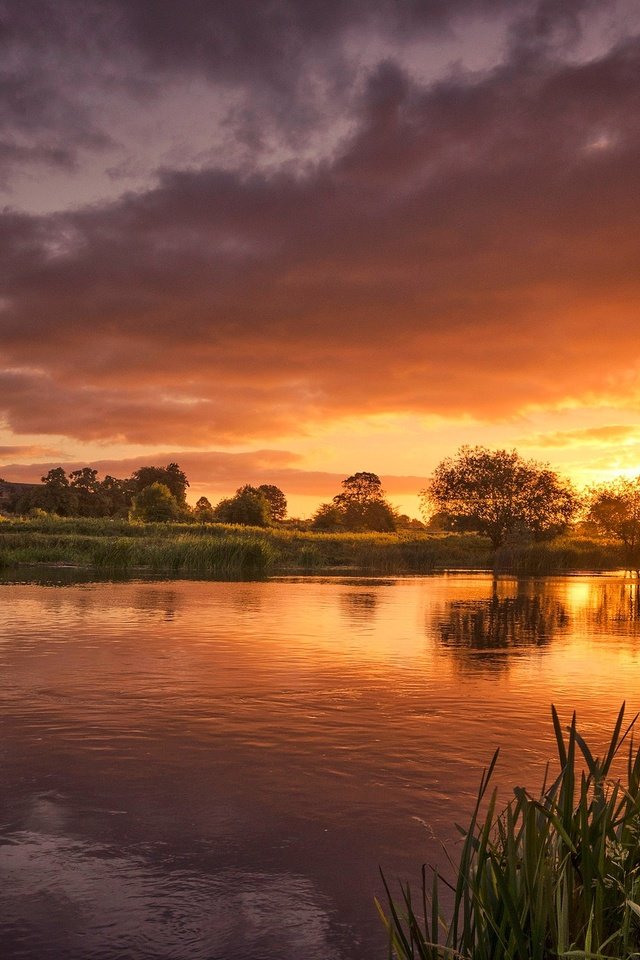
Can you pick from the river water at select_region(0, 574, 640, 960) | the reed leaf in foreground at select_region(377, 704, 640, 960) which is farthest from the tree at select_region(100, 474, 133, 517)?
the reed leaf in foreground at select_region(377, 704, 640, 960)

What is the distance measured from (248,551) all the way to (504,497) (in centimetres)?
3570

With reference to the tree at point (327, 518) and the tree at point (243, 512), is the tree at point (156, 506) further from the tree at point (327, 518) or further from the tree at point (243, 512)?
the tree at point (327, 518)

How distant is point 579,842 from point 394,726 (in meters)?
6.86

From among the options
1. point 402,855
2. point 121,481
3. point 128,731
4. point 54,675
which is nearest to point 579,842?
point 402,855

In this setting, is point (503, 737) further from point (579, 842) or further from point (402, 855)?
point (579, 842)

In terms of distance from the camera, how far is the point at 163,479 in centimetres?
13550

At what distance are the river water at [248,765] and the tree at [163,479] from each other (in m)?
115

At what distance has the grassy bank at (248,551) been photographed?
51.8 meters

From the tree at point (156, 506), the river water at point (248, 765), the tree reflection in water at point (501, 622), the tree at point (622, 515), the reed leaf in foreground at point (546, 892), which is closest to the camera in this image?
the reed leaf in foreground at point (546, 892)

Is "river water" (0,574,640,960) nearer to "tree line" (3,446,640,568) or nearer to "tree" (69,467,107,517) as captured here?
"tree line" (3,446,640,568)

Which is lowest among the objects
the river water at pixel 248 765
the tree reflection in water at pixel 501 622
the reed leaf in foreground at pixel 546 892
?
the river water at pixel 248 765

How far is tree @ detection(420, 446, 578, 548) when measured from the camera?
80.5m

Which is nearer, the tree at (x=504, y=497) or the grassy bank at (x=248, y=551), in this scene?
the grassy bank at (x=248, y=551)

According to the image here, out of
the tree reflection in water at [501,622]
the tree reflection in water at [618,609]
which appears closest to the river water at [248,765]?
the tree reflection in water at [501,622]
